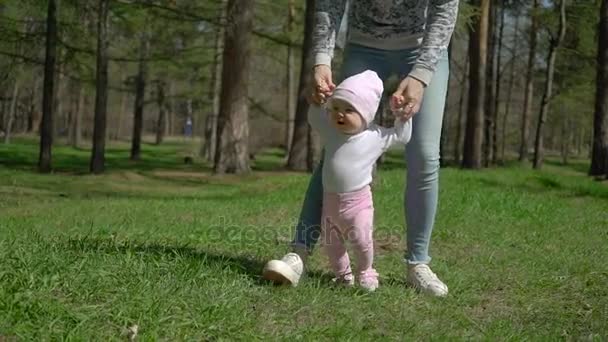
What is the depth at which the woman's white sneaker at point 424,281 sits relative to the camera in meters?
3.69

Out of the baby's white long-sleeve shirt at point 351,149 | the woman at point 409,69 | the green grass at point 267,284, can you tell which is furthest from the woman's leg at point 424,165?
the green grass at point 267,284

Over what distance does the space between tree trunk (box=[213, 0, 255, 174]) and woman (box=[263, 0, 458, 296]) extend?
12331 millimetres

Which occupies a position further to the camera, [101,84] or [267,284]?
[101,84]

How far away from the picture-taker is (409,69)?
3752 mm

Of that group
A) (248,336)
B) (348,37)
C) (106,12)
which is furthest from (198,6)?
(248,336)

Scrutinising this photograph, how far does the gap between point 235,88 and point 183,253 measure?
1232 centimetres

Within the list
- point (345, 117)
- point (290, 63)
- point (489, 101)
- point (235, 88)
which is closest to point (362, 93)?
point (345, 117)

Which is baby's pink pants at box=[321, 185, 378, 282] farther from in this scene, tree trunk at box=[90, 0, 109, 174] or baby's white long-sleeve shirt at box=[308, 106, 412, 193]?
tree trunk at box=[90, 0, 109, 174]

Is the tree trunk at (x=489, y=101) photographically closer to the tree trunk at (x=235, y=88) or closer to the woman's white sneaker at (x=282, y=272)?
the tree trunk at (x=235, y=88)

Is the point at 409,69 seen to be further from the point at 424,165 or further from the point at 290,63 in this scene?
the point at 290,63

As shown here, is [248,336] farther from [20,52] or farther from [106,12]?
[20,52]

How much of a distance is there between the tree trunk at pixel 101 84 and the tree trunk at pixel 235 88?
2.84 metres

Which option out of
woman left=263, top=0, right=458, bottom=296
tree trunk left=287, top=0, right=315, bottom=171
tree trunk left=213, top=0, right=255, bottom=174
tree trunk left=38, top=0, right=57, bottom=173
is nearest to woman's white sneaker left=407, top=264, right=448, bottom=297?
woman left=263, top=0, right=458, bottom=296

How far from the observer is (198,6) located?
2038 centimetres
